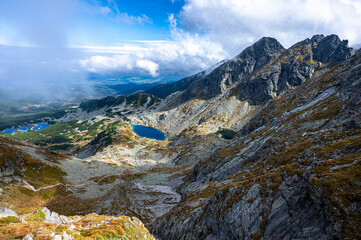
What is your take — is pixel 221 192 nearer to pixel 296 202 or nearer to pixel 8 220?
pixel 296 202

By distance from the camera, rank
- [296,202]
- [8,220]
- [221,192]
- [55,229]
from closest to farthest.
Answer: [296,202], [55,229], [8,220], [221,192]

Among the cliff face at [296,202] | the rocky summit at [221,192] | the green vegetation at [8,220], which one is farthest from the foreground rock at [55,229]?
the cliff face at [296,202]

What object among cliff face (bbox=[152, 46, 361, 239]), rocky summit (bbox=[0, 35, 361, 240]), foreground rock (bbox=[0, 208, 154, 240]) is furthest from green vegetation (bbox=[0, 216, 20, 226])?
Result: cliff face (bbox=[152, 46, 361, 239])

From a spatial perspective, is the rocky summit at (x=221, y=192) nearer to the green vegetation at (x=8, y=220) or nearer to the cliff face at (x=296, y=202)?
the cliff face at (x=296, y=202)

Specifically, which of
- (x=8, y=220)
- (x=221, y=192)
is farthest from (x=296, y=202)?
(x=8, y=220)

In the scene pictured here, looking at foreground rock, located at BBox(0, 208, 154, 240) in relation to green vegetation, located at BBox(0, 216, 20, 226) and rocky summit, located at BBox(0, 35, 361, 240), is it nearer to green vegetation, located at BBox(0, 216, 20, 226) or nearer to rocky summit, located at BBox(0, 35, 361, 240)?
green vegetation, located at BBox(0, 216, 20, 226)

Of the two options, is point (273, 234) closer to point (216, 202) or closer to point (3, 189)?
point (216, 202)

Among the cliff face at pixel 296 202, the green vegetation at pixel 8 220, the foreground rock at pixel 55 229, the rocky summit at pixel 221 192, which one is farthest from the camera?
the green vegetation at pixel 8 220

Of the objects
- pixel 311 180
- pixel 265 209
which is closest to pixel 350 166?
pixel 311 180

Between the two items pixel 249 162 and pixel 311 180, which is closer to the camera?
pixel 311 180

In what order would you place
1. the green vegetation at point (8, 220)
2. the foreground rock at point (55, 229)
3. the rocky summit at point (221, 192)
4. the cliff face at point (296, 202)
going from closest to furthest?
1. the cliff face at point (296, 202)
2. the rocky summit at point (221, 192)
3. the foreground rock at point (55, 229)
4. the green vegetation at point (8, 220)

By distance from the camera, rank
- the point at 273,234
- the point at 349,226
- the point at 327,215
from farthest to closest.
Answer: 1. the point at 273,234
2. the point at 327,215
3. the point at 349,226
